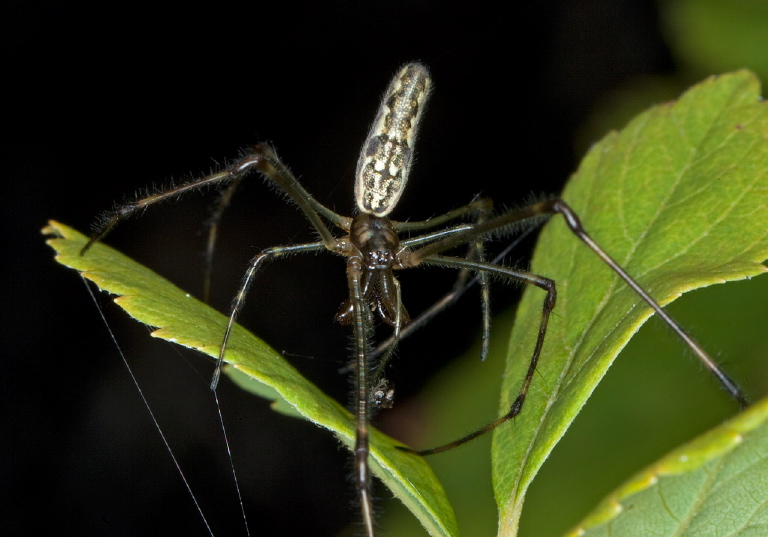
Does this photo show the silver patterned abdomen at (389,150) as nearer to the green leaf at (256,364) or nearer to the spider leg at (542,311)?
the spider leg at (542,311)

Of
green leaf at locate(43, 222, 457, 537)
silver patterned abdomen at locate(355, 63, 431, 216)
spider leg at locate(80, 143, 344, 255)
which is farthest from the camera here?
silver patterned abdomen at locate(355, 63, 431, 216)

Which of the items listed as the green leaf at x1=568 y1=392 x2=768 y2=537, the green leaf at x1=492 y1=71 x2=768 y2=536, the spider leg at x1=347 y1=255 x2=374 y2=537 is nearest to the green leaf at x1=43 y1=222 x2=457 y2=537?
the spider leg at x1=347 y1=255 x2=374 y2=537

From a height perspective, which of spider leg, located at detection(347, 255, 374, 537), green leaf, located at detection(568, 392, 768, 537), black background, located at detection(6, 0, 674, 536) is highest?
black background, located at detection(6, 0, 674, 536)

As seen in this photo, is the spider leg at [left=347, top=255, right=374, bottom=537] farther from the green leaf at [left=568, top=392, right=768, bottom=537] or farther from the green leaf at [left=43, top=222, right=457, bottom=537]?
the green leaf at [left=568, top=392, right=768, bottom=537]

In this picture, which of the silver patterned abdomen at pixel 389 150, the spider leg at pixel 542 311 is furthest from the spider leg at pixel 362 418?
the silver patterned abdomen at pixel 389 150

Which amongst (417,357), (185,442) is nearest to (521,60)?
(417,357)

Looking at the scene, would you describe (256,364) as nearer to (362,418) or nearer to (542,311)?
(362,418)
